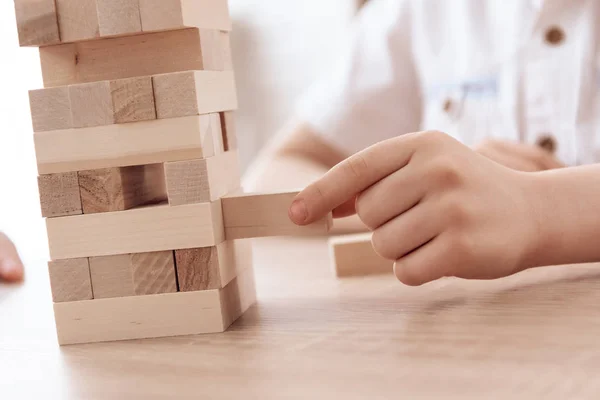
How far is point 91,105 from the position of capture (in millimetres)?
598

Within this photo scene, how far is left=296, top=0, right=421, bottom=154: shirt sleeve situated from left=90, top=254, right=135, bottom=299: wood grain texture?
3.16 ft

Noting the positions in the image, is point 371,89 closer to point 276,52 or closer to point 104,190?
point 104,190

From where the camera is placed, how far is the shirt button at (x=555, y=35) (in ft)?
3.90

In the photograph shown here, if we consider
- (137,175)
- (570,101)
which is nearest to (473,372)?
(137,175)

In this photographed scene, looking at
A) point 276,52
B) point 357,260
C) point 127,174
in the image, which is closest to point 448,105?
point 357,260

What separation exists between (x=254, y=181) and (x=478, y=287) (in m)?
0.79

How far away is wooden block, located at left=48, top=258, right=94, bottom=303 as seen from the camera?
0.61m

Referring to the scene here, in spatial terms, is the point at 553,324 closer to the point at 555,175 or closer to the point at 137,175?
the point at 555,175

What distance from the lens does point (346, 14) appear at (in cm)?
305

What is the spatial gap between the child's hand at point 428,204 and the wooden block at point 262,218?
1cm

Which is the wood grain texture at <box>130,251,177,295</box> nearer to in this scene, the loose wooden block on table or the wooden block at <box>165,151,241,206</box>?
the wooden block at <box>165,151,241,206</box>

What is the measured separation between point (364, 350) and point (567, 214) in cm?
27

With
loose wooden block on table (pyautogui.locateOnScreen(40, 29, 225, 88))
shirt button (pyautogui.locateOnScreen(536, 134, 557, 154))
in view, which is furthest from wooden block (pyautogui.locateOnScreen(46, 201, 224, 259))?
shirt button (pyautogui.locateOnScreen(536, 134, 557, 154))

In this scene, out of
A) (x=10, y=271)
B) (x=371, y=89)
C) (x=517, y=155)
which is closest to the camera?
(x=10, y=271)
